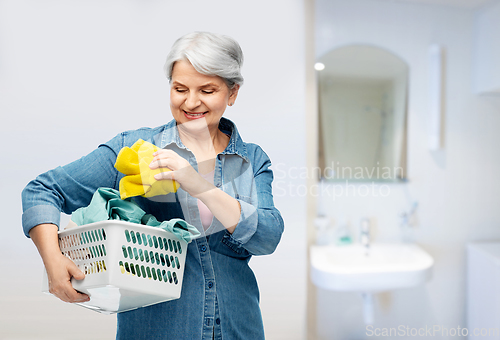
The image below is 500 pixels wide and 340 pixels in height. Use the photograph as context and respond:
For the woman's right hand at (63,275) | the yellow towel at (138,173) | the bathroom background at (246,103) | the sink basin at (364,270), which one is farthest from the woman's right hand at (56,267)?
the sink basin at (364,270)

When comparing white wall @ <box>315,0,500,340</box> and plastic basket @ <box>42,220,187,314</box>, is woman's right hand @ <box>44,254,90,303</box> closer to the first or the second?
plastic basket @ <box>42,220,187,314</box>

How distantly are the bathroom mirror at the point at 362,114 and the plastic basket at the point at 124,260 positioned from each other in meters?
1.20

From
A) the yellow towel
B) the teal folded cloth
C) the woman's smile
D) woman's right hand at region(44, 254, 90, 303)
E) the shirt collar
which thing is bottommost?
woman's right hand at region(44, 254, 90, 303)

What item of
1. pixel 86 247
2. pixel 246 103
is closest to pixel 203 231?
pixel 86 247

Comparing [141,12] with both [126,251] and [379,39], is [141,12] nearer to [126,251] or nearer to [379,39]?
[126,251]

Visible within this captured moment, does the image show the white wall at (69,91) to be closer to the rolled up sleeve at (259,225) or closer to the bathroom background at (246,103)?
the bathroom background at (246,103)

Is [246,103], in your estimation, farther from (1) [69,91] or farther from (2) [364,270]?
(2) [364,270]

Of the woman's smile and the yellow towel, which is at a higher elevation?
the woman's smile

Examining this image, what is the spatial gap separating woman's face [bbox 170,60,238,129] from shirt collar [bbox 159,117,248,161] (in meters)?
0.03

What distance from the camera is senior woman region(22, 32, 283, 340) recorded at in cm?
64

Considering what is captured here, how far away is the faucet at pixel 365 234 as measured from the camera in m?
1.63

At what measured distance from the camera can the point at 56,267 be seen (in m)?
0.59

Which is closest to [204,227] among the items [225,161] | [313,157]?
[225,161]

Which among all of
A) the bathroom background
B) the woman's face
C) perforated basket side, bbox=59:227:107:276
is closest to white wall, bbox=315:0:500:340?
the bathroom background
